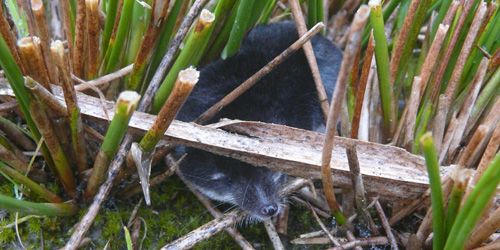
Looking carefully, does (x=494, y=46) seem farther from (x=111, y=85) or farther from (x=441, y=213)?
(x=111, y=85)

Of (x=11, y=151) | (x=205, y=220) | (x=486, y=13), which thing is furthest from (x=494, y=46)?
(x=11, y=151)

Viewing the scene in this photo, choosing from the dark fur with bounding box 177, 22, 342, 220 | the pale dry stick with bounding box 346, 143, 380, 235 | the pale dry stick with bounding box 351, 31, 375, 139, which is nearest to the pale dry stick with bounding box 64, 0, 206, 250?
the dark fur with bounding box 177, 22, 342, 220

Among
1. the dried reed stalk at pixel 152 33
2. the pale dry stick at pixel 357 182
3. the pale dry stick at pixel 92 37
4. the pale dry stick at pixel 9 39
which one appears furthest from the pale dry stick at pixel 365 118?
the pale dry stick at pixel 9 39

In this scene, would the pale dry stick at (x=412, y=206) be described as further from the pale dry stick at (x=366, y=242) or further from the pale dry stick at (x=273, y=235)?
the pale dry stick at (x=273, y=235)

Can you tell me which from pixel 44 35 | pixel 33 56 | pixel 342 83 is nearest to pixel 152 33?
pixel 44 35

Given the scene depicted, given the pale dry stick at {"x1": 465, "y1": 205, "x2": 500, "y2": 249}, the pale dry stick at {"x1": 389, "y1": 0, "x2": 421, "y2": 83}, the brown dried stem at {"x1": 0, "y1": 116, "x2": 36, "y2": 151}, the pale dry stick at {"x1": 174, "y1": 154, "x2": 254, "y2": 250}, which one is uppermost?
the pale dry stick at {"x1": 389, "y1": 0, "x2": 421, "y2": 83}

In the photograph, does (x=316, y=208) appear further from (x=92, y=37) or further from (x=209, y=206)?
(x=92, y=37)

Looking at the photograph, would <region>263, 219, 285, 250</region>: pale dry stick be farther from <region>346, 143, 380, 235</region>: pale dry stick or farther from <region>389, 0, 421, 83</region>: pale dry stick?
<region>389, 0, 421, 83</region>: pale dry stick
